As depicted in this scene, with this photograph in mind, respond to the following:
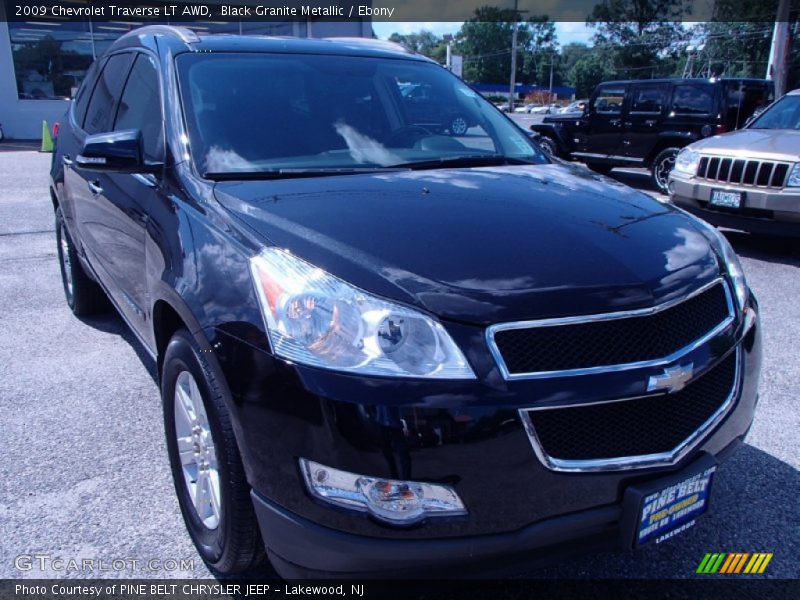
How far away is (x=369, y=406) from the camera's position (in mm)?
1715

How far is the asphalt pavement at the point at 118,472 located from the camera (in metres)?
2.46

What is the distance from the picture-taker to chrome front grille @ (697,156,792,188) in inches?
255

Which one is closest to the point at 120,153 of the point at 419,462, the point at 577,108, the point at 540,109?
the point at 419,462

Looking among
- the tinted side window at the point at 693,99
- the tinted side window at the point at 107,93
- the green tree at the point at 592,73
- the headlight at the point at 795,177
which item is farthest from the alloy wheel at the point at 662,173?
the green tree at the point at 592,73

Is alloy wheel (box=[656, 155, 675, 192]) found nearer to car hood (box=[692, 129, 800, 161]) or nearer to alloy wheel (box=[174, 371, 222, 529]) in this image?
car hood (box=[692, 129, 800, 161])

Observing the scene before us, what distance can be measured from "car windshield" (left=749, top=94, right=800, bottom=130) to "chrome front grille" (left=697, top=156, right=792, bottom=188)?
1.17 m

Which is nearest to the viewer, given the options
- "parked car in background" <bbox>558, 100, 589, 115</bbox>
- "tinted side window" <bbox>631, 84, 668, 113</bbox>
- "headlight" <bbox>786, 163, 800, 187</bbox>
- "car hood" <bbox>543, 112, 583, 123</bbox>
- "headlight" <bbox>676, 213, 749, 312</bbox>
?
"headlight" <bbox>676, 213, 749, 312</bbox>

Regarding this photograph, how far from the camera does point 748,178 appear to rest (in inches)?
264

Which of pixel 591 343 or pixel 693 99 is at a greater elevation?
pixel 693 99

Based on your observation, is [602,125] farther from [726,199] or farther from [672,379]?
[672,379]

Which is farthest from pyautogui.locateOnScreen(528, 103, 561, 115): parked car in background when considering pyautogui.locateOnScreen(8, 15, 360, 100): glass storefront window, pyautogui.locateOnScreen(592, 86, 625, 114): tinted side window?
pyautogui.locateOnScreen(592, 86, 625, 114): tinted side window

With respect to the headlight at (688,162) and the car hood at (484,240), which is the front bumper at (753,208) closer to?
the headlight at (688,162)

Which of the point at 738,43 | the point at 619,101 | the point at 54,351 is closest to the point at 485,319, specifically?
the point at 54,351

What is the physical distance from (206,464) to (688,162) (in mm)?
6624
